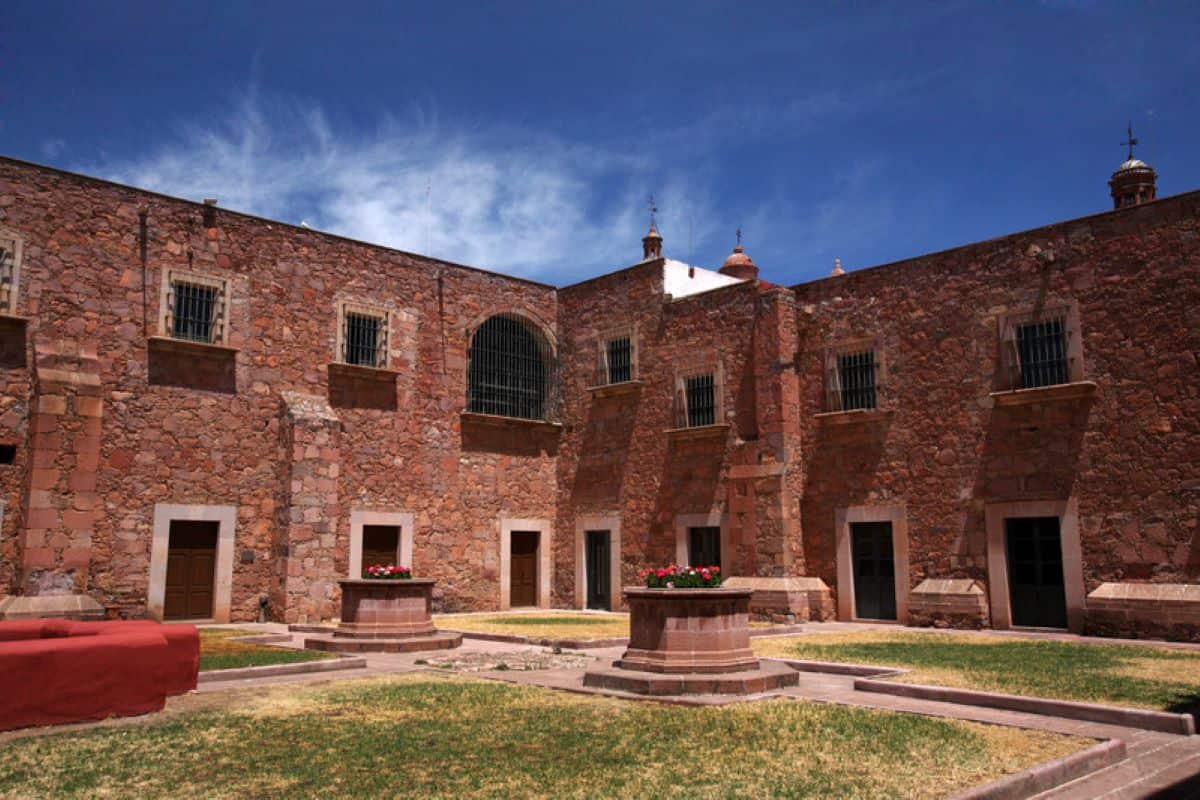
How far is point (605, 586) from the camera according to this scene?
65.8 ft

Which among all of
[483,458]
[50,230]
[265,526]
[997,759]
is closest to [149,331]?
[50,230]

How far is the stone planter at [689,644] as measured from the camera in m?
8.56

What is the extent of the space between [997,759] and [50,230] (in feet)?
51.3

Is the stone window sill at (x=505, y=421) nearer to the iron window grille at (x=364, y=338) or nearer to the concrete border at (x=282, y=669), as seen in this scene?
the iron window grille at (x=364, y=338)

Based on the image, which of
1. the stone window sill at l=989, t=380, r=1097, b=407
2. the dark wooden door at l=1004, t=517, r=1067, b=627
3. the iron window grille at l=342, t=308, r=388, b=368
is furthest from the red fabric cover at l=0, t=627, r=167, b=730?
the stone window sill at l=989, t=380, r=1097, b=407

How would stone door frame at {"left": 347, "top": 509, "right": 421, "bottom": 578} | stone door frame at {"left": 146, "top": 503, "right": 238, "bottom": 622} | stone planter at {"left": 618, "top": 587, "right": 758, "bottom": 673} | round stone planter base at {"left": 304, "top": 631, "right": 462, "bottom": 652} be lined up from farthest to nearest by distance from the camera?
stone door frame at {"left": 347, "top": 509, "right": 421, "bottom": 578} → stone door frame at {"left": 146, "top": 503, "right": 238, "bottom": 622} → round stone planter base at {"left": 304, "top": 631, "right": 462, "bottom": 652} → stone planter at {"left": 618, "top": 587, "right": 758, "bottom": 673}

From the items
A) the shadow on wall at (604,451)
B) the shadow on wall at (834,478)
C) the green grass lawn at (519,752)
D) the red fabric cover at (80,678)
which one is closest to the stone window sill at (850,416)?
the shadow on wall at (834,478)

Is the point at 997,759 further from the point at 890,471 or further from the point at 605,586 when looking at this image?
the point at 605,586

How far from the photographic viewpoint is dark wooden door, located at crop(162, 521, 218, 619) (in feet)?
52.1

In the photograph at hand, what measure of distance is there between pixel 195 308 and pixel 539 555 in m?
8.75

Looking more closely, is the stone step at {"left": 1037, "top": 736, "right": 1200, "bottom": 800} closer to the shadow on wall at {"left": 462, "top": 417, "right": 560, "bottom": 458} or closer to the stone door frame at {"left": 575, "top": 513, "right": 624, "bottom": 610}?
the stone door frame at {"left": 575, "top": 513, "right": 624, "bottom": 610}

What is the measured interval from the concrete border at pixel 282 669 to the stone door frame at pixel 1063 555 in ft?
31.7

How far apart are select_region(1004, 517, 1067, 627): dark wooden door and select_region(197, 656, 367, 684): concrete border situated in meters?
9.87

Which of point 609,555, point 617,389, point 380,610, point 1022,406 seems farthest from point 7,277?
point 1022,406
